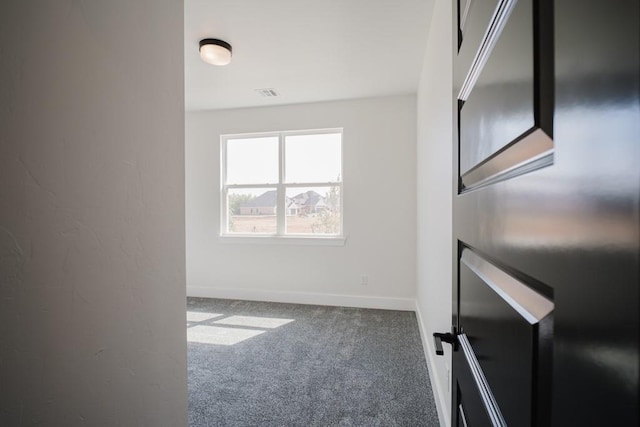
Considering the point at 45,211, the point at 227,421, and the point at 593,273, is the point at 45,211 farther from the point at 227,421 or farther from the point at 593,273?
the point at 227,421

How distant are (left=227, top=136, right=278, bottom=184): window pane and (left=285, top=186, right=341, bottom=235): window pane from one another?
404 mm

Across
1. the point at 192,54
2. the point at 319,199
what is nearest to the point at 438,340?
the point at 192,54

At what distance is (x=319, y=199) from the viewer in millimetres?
3941

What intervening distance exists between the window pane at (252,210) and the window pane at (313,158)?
425 millimetres

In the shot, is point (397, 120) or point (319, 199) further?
point (319, 199)

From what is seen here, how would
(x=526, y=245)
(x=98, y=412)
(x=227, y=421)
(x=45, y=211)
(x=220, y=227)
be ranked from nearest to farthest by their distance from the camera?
1. (x=526, y=245)
2. (x=45, y=211)
3. (x=98, y=412)
4. (x=227, y=421)
5. (x=220, y=227)

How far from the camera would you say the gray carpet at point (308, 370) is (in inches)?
70.7

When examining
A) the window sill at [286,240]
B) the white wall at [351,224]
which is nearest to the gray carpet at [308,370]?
the white wall at [351,224]

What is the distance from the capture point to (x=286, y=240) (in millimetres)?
3965

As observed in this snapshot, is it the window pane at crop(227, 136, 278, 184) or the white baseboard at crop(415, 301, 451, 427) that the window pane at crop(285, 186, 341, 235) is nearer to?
the window pane at crop(227, 136, 278, 184)

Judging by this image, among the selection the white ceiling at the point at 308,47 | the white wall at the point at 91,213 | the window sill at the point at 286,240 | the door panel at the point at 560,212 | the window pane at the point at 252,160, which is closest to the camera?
the door panel at the point at 560,212

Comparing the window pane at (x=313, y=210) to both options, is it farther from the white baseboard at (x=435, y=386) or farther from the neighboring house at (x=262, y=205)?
the white baseboard at (x=435, y=386)

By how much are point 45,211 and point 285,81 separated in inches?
116

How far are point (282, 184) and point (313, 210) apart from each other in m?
0.55
